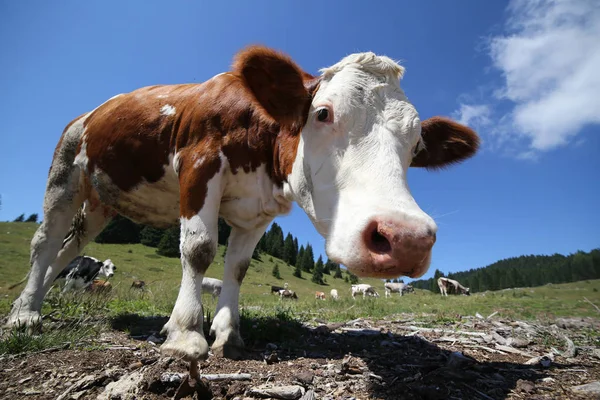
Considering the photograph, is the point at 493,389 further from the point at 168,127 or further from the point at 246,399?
the point at 168,127

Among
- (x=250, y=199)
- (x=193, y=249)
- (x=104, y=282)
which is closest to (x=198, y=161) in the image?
(x=250, y=199)


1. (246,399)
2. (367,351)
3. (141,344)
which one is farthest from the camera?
(367,351)

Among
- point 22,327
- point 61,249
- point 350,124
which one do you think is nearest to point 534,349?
point 350,124

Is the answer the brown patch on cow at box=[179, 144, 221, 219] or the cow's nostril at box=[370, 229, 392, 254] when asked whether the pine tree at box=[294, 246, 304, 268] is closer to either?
the brown patch on cow at box=[179, 144, 221, 219]

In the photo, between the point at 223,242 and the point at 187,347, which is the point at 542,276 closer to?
the point at 223,242

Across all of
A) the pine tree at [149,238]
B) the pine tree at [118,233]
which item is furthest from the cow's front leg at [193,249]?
the pine tree at [149,238]

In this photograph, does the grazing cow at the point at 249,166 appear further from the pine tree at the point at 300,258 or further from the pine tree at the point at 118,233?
the pine tree at the point at 300,258

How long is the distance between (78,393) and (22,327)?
2493 mm

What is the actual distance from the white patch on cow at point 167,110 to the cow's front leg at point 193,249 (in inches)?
38.8

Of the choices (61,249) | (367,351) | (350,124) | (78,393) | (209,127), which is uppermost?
(209,127)

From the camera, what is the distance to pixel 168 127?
387 cm

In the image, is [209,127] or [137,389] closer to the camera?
[137,389]

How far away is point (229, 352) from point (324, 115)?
238cm

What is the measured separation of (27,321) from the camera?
3.98 m
